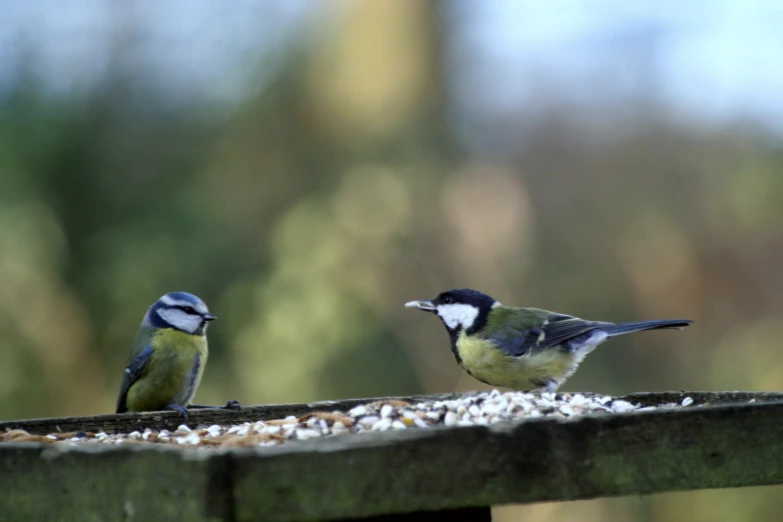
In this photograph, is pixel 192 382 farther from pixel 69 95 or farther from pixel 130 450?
pixel 69 95

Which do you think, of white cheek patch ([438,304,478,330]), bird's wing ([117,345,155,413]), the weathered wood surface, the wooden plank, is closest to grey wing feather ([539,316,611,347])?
white cheek patch ([438,304,478,330])

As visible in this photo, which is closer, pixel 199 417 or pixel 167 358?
pixel 199 417

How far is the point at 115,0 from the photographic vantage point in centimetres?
767

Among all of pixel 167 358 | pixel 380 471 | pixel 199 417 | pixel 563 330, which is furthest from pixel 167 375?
pixel 380 471

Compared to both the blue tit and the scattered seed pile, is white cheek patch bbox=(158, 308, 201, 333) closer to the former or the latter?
the blue tit

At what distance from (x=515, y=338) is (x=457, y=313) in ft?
1.04

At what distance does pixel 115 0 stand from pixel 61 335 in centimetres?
283

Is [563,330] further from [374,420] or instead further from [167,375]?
[374,420]

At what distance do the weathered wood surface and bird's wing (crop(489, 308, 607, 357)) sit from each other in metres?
2.14

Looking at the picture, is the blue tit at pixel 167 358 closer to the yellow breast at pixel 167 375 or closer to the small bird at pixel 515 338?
the yellow breast at pixel 167 375

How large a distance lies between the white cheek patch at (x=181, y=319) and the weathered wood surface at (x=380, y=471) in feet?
8.62

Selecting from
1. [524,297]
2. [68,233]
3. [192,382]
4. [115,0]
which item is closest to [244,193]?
[68,233]

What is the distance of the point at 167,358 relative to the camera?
159 inches

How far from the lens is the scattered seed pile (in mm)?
2090
